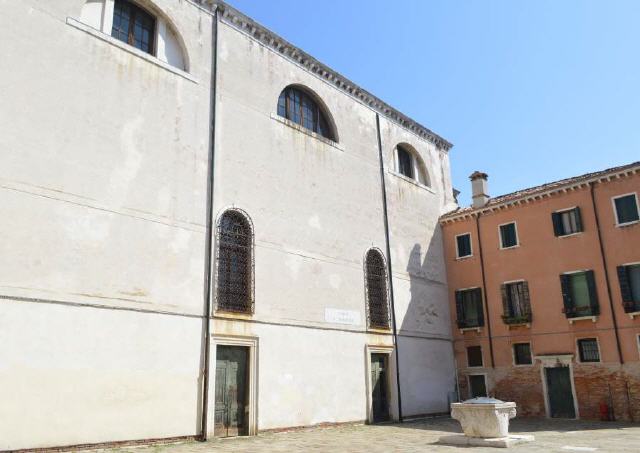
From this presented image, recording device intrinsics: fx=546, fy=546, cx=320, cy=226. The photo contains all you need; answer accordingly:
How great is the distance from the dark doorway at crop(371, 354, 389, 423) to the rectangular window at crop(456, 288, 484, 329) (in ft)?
13.9

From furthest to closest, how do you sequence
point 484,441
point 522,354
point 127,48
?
1. point 522,354
2. point 127,48
3. point 484,441

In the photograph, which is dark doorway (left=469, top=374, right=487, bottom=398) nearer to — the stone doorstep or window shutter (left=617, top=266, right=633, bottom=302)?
window shutter (left=617, top=266, right=633, bottom=302)

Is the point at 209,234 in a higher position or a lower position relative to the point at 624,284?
higher

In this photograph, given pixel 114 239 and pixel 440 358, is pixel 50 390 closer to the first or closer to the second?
pixel 114 239

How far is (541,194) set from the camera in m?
18.7

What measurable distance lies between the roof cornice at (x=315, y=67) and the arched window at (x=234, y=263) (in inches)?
217

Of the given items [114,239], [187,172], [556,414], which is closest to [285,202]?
[187,172]

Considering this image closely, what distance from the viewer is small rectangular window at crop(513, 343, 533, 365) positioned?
1830 centimetres

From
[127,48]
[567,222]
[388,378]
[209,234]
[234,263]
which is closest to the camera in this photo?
[127,48]

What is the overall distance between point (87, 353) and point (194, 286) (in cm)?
279

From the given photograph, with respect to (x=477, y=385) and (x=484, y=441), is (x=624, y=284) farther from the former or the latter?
(x=484, y=441)

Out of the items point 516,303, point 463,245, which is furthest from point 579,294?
point 463,245

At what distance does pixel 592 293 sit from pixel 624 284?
0.98 meters

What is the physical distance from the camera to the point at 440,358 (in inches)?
763
